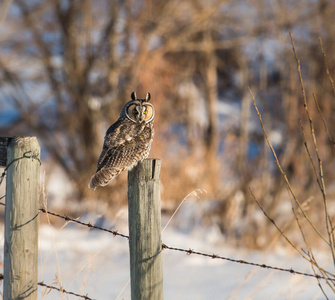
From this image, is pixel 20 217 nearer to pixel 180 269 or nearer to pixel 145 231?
pixel 145 231

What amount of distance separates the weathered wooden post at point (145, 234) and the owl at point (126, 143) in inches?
25.8

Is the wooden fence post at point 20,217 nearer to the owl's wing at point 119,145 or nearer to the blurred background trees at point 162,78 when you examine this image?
the owl's wing at point 119,145

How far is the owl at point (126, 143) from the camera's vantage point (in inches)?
125

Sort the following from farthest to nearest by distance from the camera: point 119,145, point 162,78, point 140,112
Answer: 1. point 162,78
2. point 140,112
3. point 119,145

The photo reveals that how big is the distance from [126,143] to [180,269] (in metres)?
3.59

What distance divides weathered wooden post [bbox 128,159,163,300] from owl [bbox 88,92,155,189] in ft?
2.15

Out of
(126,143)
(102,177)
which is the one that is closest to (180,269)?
(126,143)

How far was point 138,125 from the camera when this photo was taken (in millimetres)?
3621

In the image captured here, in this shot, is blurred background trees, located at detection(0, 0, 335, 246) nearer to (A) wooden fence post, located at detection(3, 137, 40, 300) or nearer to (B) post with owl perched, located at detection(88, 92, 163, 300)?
(B) post with owl perched, located at detection(88, 92, 163, 300)

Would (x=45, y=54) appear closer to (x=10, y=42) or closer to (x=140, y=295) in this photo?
(x=10, y=42)

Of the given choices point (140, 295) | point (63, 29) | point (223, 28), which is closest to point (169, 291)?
point (140, 295)

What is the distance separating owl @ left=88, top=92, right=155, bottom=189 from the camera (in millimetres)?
3180

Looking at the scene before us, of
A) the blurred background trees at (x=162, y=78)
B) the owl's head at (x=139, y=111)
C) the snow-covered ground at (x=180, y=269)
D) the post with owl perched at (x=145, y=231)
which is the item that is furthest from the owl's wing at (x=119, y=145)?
the blurred background trees at (x=162, y=78)

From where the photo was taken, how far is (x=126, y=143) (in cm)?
337
